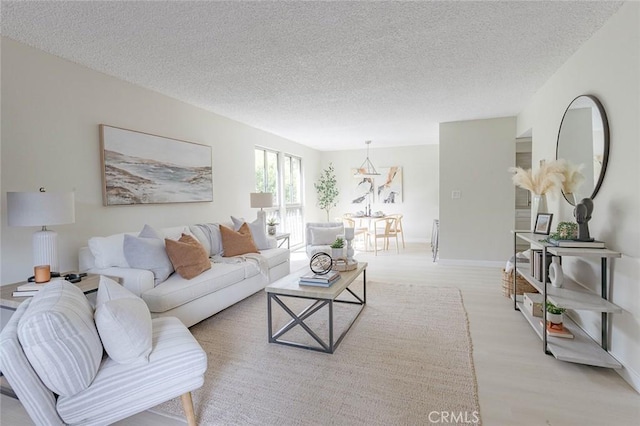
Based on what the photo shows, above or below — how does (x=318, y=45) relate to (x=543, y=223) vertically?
above

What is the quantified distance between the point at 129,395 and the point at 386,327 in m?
2.04

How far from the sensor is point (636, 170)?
1916 mm

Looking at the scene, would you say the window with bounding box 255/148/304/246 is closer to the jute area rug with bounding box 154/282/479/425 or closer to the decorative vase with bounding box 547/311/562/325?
the jute area rug with bounding box 154/282/479/425

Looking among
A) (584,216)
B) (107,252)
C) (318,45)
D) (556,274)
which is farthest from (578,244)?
(107,252)

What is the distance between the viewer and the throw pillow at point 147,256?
9.07 feet

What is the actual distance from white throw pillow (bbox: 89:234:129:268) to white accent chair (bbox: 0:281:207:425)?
118 centimetres

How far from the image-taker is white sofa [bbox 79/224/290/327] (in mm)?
2582

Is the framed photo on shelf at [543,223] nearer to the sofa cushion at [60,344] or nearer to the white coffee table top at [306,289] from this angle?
the white coffee table top at [306,289]

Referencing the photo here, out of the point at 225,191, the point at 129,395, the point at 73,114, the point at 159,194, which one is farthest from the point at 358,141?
the point at 129,395

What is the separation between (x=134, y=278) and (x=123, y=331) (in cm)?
→ 124

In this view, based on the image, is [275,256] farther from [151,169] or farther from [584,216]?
[584,216]

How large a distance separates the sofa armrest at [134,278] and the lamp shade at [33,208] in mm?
614

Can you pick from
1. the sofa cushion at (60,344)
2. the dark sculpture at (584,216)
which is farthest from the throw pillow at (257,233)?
the dark sculpture at (584,216)

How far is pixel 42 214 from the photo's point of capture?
220 cm
